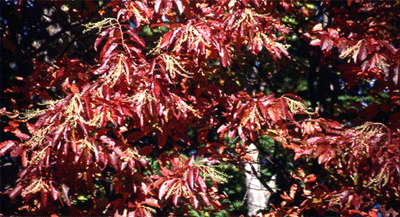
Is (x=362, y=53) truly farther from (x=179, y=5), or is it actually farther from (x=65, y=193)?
(x=65, y=193)

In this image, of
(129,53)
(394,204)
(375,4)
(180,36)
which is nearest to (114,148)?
(129,53)

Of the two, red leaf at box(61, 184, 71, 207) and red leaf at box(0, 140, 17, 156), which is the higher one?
red leaf at box(0, 140, 17, 156)

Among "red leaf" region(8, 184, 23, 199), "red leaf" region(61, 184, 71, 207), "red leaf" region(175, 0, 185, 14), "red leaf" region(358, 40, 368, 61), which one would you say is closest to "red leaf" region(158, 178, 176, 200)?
"red leaf" region(61, 184, 71, 207)

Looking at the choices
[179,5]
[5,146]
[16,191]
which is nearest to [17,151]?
[5,146]

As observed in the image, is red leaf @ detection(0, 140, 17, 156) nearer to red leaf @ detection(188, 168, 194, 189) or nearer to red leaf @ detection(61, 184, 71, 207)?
red leaf @ detection(61, 184, 71, 207)

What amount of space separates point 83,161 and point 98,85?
0.42 meters

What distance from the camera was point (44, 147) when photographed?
6.30ft

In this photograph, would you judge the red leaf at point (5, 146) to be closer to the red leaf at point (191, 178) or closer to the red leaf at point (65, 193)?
the red leaf at point (65, 193)

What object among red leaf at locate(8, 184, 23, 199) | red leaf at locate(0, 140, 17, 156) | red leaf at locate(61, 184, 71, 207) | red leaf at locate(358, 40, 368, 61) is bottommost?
red leaf at locate(61, 184, 71, 207)

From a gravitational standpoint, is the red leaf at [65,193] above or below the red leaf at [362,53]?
below

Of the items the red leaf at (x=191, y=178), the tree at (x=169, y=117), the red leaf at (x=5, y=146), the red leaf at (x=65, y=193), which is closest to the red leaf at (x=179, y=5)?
the tree at (x=169, y=117)

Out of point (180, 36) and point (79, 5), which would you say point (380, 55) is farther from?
point (79, 5)

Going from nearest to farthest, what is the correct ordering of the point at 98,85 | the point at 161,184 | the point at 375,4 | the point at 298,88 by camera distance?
the point at 98,85 < the point at 161,184 < the point at 375,4 < the point at 298,88

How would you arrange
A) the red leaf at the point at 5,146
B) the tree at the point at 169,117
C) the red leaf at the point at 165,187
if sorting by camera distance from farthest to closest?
the red leaf at the point at 5,146, the red leaf at the point at 165,187, the tree at the point at 169,117
